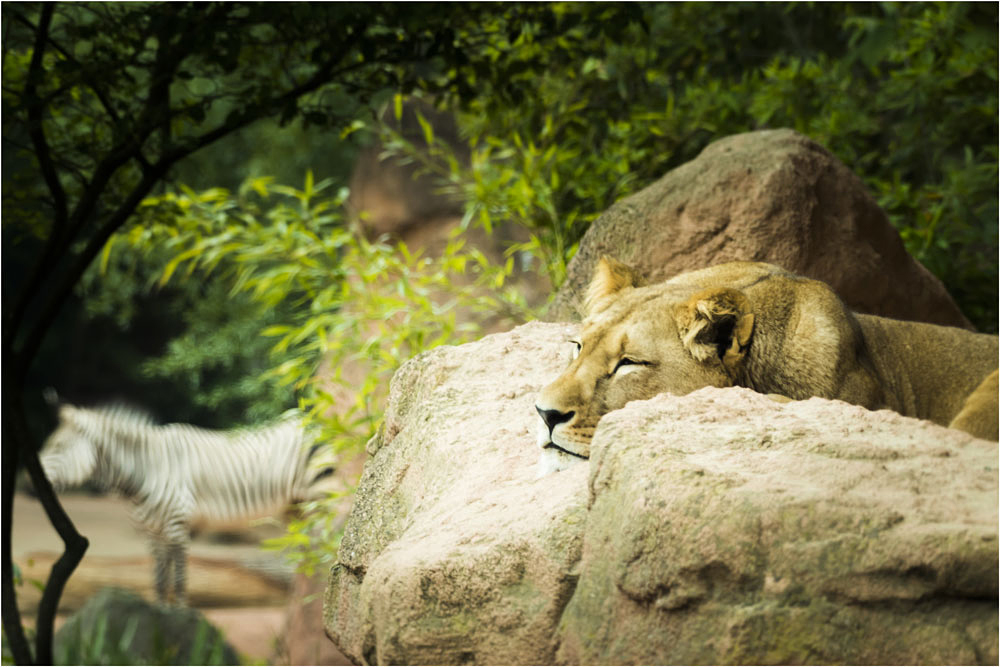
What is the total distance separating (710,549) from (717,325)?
2.96 feet

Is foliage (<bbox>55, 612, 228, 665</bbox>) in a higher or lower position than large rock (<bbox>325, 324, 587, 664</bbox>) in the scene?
lower

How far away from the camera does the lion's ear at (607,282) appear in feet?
10.1

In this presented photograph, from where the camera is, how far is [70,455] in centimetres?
977

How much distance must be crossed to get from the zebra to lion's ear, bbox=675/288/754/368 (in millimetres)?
7040

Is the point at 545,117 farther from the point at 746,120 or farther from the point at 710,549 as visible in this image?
the point at 710,549

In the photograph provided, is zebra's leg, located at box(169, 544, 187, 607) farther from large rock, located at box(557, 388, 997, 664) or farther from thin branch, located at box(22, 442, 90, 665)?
large rock, located at box(557, 388, 997, 664)

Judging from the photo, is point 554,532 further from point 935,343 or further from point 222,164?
point 222,164

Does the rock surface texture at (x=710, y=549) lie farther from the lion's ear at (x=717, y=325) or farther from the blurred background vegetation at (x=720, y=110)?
the blurred background vegetation at (x=720, y=110)

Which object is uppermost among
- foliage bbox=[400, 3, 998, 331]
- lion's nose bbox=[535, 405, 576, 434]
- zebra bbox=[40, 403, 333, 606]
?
foliage bbox=[400, 3, 998, 331]

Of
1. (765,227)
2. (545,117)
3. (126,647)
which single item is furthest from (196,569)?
(765,227)

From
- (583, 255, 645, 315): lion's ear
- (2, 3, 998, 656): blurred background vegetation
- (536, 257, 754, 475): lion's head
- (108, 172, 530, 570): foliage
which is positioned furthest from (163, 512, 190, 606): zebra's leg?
(536, 257, 754, 475): lion's head

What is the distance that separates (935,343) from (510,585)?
1.77m

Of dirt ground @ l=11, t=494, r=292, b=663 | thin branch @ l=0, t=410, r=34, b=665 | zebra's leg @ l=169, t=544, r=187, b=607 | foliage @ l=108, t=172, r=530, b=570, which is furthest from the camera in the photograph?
dirt ground @ l=11, t=494, r=292, b=663

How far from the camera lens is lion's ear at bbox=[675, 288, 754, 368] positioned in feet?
8.77
